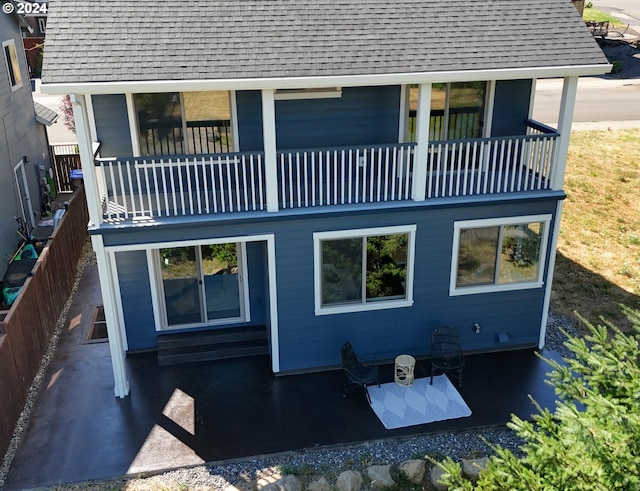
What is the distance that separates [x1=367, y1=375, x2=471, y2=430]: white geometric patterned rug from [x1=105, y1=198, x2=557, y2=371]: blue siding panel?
2.71ft

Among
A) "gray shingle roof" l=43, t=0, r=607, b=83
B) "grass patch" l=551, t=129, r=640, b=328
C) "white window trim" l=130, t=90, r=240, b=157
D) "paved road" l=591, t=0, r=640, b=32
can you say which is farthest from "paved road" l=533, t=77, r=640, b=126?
"white window trim" l=130, t=90, r=240, b=157

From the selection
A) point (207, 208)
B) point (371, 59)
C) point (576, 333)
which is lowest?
point (576, 333)

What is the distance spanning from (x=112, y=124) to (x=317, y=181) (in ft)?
12.4

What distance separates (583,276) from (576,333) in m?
2.70

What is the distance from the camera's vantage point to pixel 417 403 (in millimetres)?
10055

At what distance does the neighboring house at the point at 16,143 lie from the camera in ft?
50.2

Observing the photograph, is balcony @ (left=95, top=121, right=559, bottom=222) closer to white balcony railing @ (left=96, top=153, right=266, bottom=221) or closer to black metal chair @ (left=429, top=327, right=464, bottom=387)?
white balcony railing @ (left=96, top=153, right=266, bottom=221)

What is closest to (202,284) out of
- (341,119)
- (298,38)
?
(341,119)

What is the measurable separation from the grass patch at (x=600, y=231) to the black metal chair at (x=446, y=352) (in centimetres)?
347

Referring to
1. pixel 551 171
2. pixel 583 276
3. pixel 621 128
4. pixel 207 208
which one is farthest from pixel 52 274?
pixel 621 128

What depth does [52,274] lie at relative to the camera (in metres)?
12.5

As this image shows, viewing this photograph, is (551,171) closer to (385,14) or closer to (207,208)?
(385,14)

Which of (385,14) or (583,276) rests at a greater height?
(385,14)

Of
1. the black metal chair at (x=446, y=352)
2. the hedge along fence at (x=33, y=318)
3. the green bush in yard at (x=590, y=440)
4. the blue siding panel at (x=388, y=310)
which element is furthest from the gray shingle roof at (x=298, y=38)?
the green bush in yard at (x=590, y=440)
